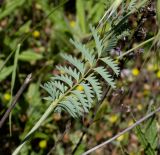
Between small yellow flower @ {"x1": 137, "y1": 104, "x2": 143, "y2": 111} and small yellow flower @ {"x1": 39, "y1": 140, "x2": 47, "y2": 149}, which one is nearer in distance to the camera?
small yellow flower @ {"x1": 39, "y1": 140, "x2": 47, "y2": 149}

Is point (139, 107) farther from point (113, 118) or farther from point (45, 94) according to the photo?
point (45, 94)

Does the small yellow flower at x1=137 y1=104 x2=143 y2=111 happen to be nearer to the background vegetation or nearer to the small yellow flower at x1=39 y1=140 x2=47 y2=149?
the background vegetation

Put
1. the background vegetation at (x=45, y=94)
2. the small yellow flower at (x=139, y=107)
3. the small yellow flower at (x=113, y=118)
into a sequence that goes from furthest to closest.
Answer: the small yellow flower at (x=139, y=107), the small yellow flower at (x=113, y=118), the background vegetation at (x=45, y=94)

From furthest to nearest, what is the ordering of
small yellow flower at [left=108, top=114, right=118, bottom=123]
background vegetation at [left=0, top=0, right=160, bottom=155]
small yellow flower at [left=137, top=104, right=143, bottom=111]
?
small yellow flower at [left=137, top=104, right=143, bottom=111], small yellow flower at [left=108, top=114, right=118, bottom=123], background vegetation at [left=0, top=0, right=160, bottom=155]

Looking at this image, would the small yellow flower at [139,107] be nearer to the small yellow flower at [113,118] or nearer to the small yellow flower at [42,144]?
the small yellow flower at [113,118]

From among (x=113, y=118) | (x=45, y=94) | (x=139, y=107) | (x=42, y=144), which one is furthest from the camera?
(x=139, y=107)

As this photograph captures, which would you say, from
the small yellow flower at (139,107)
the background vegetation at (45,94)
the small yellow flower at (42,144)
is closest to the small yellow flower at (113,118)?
the background vegetation at (45,94)

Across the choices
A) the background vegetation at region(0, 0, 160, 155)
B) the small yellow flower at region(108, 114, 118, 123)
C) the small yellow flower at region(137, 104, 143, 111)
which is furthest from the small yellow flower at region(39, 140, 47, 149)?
the small yellow flower at region(137, 104, 143, 111)

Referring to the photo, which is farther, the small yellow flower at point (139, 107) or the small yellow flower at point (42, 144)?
the small yellow flower at point (139, 107)

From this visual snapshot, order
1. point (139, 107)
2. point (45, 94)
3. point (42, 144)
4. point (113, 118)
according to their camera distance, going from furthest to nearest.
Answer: point (139, 107) → point (113, 118) → point (45, 94) → point (42, 144)

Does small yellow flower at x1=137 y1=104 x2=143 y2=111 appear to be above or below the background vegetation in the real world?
below

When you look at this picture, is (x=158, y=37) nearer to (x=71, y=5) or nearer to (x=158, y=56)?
(x=158, y=56)

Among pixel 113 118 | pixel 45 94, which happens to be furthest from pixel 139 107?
pixel 45 94

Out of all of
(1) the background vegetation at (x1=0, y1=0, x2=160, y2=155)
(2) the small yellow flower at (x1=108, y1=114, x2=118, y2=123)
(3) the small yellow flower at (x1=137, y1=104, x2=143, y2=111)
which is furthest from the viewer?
(3) the small yellow flower at (x1=137, y1=104, x2=143, y2=111)
